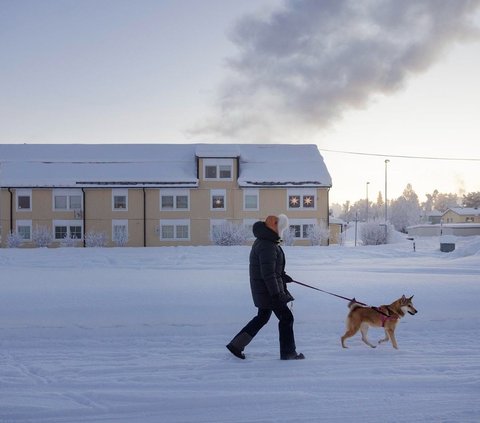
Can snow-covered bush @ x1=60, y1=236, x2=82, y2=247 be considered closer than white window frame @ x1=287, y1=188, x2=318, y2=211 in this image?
Yes

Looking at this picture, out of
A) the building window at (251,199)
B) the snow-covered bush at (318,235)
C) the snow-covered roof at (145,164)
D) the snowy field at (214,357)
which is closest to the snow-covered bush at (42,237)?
the snow-covered roof at (145,164)

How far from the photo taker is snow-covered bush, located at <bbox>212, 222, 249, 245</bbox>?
32.4 m

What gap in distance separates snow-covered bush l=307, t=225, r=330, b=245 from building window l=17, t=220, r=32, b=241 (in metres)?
21.3

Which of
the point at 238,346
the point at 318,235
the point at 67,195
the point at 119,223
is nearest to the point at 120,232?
the point at 119,223

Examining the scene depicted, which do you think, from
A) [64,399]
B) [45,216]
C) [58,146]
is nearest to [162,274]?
[64,399]

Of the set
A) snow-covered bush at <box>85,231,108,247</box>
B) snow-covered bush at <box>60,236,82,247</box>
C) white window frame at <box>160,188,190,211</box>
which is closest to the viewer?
snow-covered bush at <box>85,231,108,247</box>

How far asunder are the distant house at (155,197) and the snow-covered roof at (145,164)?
78 mm

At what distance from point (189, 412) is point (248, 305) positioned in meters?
5.74

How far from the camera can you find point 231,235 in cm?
3247

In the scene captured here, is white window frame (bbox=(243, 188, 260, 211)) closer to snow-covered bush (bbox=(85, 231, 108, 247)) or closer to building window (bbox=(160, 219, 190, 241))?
building window (bbox=(160, 219, 190, 241))

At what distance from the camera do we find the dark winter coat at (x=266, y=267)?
21.4 feet

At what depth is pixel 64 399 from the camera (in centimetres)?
508

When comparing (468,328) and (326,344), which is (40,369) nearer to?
(326,344)

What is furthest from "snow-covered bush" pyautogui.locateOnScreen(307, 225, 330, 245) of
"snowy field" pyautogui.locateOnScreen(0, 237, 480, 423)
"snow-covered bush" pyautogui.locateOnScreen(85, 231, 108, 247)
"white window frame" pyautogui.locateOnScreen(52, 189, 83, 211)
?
"snowy field" pyautogui.locateOnScreen(0, 237, 480, 423)
